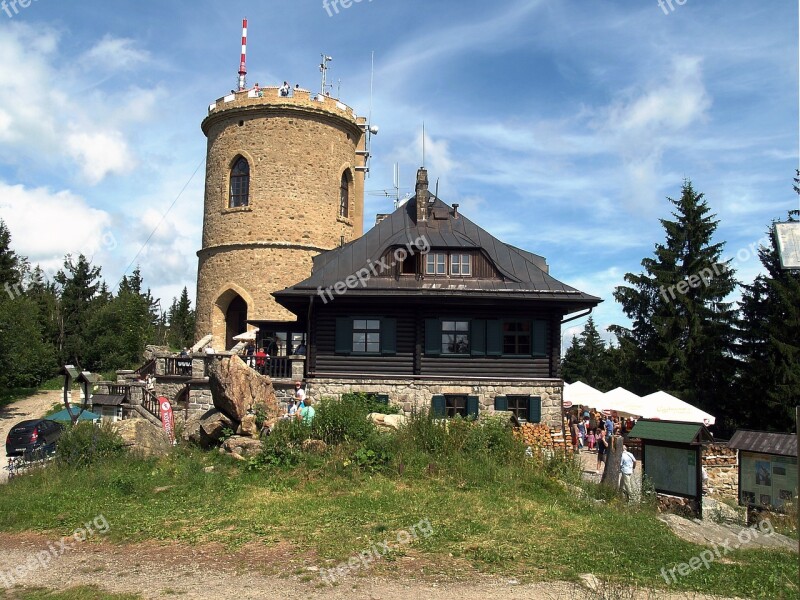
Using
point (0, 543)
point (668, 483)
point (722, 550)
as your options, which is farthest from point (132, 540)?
point (668, 483)

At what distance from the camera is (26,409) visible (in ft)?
115

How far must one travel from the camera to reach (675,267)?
114 feet

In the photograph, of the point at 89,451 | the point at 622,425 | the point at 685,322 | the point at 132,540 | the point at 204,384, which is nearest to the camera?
the point at 132,540

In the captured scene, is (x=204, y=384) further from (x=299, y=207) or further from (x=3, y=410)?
(x=3, y=410)

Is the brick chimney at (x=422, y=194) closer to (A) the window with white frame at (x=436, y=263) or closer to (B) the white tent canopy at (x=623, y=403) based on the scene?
(A) the window with white frame at (x=436, y=263)

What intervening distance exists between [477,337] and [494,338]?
533 mm

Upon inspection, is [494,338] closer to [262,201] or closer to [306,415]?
[306,415]

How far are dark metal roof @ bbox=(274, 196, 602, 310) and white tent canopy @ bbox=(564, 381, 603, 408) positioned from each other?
17.6 ft

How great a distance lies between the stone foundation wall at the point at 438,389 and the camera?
2158 centimetres

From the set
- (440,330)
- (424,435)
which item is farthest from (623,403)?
(424,435)

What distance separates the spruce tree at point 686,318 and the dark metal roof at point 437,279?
12.7m

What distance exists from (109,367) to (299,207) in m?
20.4

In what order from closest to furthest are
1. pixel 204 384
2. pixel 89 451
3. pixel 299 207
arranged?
pixel 89 451
pixel 204 384
pixel 299 207

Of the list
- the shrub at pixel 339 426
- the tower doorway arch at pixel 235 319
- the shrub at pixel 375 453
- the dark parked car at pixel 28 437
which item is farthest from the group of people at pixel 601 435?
the dark parked car at pixel 28 437
